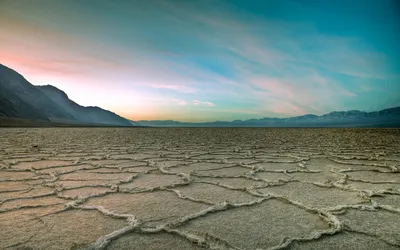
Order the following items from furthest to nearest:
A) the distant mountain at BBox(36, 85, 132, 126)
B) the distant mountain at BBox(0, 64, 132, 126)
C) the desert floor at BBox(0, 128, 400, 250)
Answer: the distant mountain at BBox(36, 85, 132, 126) < the distant mountain at BBox(0, 64, 132, 126) < the desert floor at BBox(0, 128, 400, 250)

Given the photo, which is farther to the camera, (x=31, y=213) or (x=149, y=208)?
(x=149, y=208)

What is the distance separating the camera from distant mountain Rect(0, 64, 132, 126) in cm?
4288

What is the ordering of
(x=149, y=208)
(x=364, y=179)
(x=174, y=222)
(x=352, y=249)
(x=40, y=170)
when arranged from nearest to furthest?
1. (x=352, y=249)
2. (x=174, y=222)
3. (x=149, y=208)
4. (x=364, y=179)
5. (x=40, y=170)

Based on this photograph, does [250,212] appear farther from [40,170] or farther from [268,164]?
[40,170]

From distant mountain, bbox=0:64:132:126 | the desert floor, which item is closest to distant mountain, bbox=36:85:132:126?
distant mountain, bbox=0:64:132:126

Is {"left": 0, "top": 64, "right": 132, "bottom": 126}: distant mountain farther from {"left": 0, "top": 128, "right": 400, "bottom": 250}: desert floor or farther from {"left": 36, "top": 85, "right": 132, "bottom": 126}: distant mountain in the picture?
{"left": 0, "top": 128, "right": 400, "bottom": 250}: desert floor

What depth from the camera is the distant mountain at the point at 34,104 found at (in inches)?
1688

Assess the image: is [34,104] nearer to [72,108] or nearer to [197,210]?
[72,108]

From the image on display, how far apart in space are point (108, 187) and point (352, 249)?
193 centimetres

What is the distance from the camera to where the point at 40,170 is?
10.7 feet

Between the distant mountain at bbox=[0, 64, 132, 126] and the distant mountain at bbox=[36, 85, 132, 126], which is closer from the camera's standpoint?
the distant mountain at bbox=[0, 64, 132, 126]

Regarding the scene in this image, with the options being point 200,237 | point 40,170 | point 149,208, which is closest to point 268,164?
point 149,208

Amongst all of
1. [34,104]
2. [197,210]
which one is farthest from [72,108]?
[197,210]

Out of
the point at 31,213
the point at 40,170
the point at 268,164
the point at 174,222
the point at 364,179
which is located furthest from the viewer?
the point at 268,164
